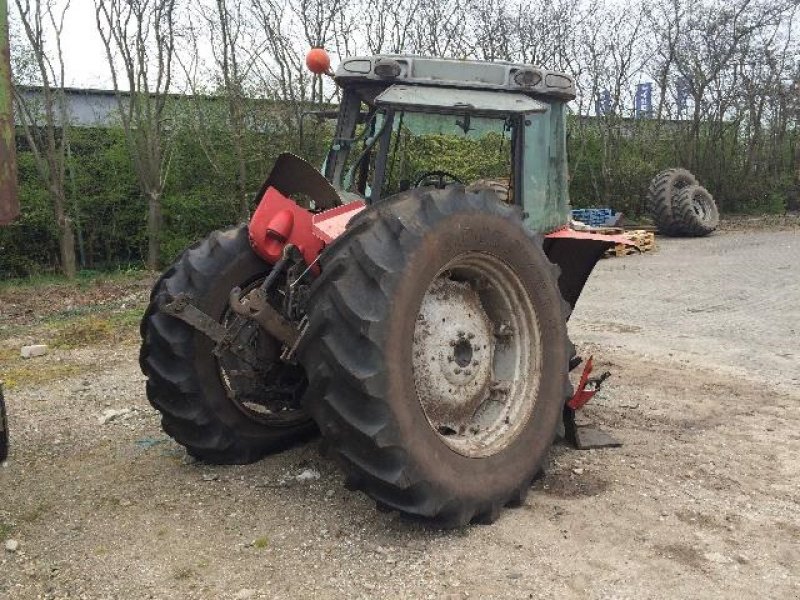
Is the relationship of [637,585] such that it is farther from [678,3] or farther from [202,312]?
[678,3]

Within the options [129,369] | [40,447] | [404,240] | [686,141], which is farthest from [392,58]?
[686,141]

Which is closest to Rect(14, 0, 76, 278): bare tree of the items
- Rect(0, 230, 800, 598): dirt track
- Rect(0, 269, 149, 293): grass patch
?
Rect(0, 269, 149, 293): grass patch

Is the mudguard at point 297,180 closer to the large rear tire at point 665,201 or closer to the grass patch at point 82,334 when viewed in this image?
the grass patch at point 82,334

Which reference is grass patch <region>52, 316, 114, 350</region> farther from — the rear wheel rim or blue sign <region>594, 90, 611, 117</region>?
blue sign <region>594, 90, 611, 117</region>

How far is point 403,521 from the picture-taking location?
3.14 meters

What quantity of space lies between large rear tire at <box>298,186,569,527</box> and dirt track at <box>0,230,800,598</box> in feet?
0.80

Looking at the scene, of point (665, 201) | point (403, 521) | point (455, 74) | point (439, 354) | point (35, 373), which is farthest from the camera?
point (665, 201)

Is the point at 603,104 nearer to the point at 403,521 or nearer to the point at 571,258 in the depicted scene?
the point at 571,258

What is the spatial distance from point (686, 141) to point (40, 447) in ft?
68.1

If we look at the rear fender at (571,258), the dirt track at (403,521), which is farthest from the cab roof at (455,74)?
the dirt track at (403,521)

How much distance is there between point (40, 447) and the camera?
14.5 ft

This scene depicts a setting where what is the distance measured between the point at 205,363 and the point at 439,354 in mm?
1161

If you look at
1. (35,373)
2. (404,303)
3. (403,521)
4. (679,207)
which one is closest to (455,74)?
(404,303)

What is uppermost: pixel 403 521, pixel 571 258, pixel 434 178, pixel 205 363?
pixel 434 178
